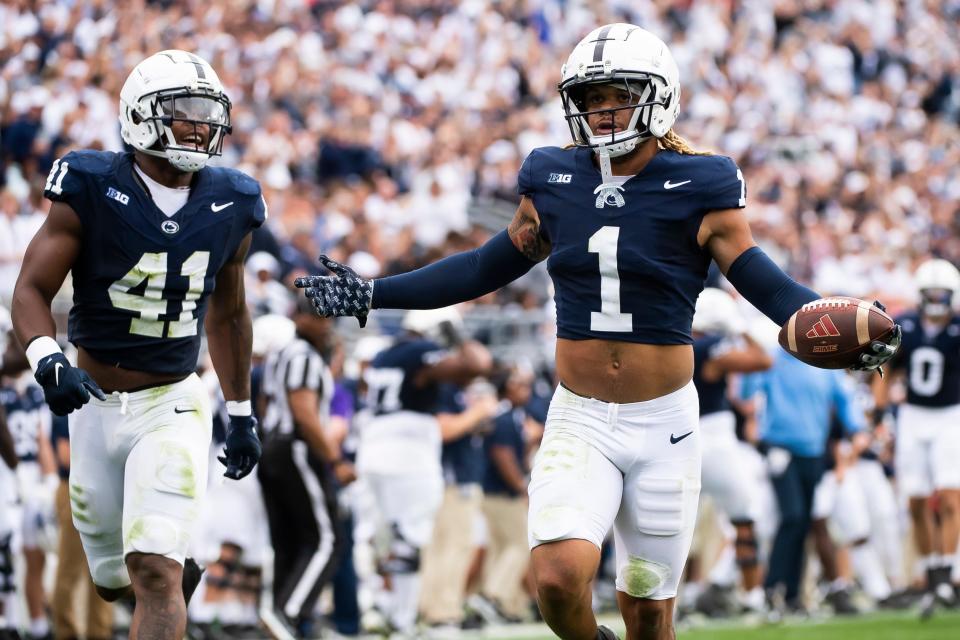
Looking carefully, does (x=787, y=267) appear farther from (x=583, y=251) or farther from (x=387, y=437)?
(x=583, y=251)

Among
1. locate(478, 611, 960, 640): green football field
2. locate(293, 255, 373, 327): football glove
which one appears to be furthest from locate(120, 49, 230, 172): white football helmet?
locate(478, 611, 960, 640): green football field

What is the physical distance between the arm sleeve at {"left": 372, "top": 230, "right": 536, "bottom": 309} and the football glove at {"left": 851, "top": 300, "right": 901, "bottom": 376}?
1264mm

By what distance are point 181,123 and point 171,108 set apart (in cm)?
6

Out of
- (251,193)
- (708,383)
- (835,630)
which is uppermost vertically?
(251,193)

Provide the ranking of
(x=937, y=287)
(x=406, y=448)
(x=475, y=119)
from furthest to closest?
(x=475, y=119) → (x=937, y=287) → (x=406, y=448)

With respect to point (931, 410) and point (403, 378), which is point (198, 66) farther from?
point (931, 410)

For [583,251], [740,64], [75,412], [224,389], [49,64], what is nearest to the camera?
[583,251]

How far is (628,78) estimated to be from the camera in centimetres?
508

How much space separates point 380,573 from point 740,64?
12.8 meters

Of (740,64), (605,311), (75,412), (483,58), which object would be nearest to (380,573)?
(75,412)

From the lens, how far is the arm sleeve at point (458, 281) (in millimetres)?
5387

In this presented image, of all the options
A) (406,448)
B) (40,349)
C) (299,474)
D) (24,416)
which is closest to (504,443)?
(406,448)

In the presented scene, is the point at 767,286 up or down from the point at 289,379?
up

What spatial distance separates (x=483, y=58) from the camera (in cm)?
1941
